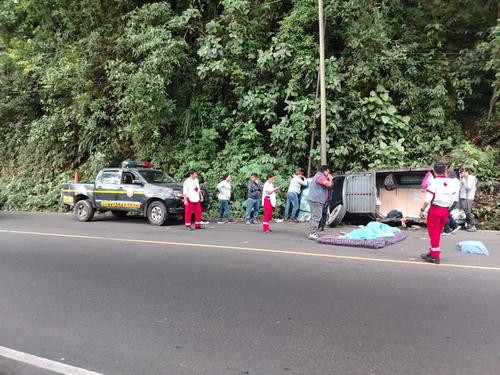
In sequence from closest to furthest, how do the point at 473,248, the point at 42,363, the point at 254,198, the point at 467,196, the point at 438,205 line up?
the point at 42,363 → the point at 438,205 → the point at 473,248 → the point at 467,196 → the point at 254,198

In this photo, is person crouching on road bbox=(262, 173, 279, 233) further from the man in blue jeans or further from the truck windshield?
the truck windshield

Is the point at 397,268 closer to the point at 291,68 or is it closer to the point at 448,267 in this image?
the point at 448,267

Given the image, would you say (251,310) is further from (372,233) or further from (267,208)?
(267,208)

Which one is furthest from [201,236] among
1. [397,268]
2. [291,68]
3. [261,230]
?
[291,68]

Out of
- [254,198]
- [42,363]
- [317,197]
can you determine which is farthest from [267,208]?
[42,363]

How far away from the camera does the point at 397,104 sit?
16.8 metres

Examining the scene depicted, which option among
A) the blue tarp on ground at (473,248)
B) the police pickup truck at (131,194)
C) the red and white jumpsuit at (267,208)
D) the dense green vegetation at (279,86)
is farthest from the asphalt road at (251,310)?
the dense green vegetation at (279,86)

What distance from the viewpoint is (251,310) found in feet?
17.3

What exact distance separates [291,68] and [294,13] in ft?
7.35

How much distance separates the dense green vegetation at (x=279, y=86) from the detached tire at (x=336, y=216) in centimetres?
278

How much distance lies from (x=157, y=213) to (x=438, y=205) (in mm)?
8806

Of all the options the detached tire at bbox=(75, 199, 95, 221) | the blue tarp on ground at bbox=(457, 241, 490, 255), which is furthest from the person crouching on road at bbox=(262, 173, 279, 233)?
the detached tire at bbox=(75, 199, 95, 221)

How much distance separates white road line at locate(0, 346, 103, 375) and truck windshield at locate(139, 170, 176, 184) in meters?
10.4

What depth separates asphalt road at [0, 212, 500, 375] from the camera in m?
3.97
